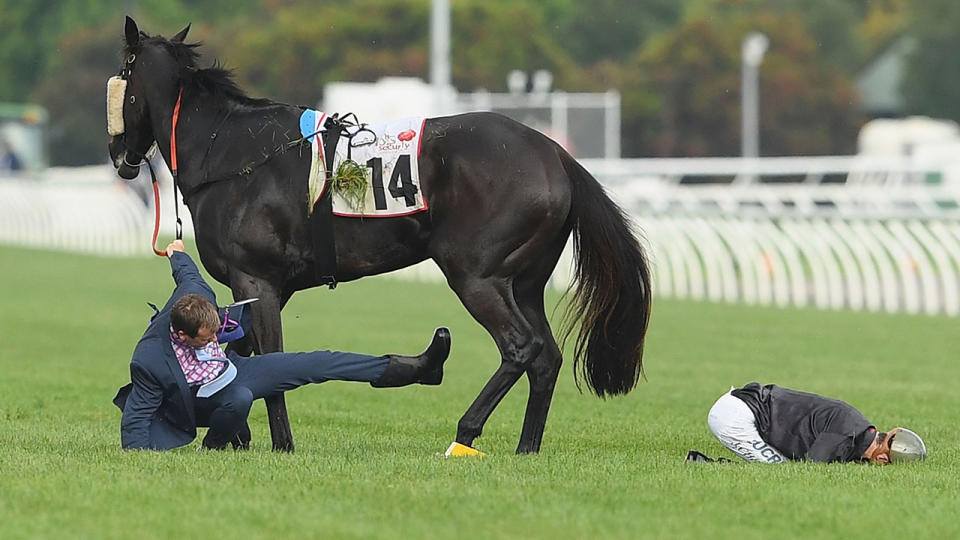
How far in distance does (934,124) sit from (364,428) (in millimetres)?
38098

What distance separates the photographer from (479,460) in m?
7.41

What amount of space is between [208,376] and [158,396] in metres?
0.22

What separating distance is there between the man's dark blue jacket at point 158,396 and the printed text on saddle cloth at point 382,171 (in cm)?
68

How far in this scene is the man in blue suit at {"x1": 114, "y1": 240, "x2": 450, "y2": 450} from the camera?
297 inches

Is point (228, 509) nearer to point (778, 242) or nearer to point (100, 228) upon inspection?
point (778, 242)

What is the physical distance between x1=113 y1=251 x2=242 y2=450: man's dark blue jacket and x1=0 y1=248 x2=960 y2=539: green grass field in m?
0.14

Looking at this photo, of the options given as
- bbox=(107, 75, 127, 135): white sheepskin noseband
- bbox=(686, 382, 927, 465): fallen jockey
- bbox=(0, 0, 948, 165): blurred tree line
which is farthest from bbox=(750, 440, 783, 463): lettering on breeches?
bbox=(0, 0, 948, 165): blurred tree line

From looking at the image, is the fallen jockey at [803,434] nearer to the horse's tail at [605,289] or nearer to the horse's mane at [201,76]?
the horse's tail at [605,289]

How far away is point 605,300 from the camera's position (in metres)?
7.99

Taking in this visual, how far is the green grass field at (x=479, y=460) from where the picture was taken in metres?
5.99

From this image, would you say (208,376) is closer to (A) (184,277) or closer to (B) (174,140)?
(A) (184,277)

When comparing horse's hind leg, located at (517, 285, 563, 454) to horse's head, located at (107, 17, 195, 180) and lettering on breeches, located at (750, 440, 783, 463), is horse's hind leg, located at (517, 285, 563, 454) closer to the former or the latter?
lettering on breeches, located at (750, 440, 783, 463)

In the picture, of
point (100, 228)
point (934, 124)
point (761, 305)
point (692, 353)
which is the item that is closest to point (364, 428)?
point (692, 353)

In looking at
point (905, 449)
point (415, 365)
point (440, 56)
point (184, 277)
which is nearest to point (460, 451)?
point (415, 365)
